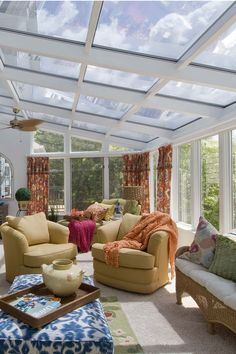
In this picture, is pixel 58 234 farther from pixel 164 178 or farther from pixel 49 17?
pixel 49 17

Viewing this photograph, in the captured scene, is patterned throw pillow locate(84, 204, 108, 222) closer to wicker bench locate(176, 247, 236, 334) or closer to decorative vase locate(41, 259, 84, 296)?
wicker bench locate(176, 247, 236, 334)

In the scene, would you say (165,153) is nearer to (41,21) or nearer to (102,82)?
(102,82)

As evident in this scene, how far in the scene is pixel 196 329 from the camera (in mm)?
2680

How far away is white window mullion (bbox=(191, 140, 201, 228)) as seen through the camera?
4.93 metres

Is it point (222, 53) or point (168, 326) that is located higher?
point (222, 53)

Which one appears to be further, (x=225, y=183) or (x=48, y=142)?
(x=48, y=142)

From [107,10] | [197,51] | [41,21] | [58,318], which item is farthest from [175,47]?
[58,318]

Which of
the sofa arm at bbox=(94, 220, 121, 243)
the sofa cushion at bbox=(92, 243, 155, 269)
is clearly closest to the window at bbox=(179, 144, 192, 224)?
the sofa arm at bbox=(94, 220, 121, 243)

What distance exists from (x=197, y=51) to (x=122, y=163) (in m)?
5.31

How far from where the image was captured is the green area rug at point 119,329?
92.6 inches

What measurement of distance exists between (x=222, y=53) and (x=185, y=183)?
294 centimetres

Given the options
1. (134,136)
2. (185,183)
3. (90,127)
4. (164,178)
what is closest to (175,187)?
(164,178)

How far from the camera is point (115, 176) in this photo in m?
8.00

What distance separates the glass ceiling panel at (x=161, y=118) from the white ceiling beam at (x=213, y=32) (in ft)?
6.71
